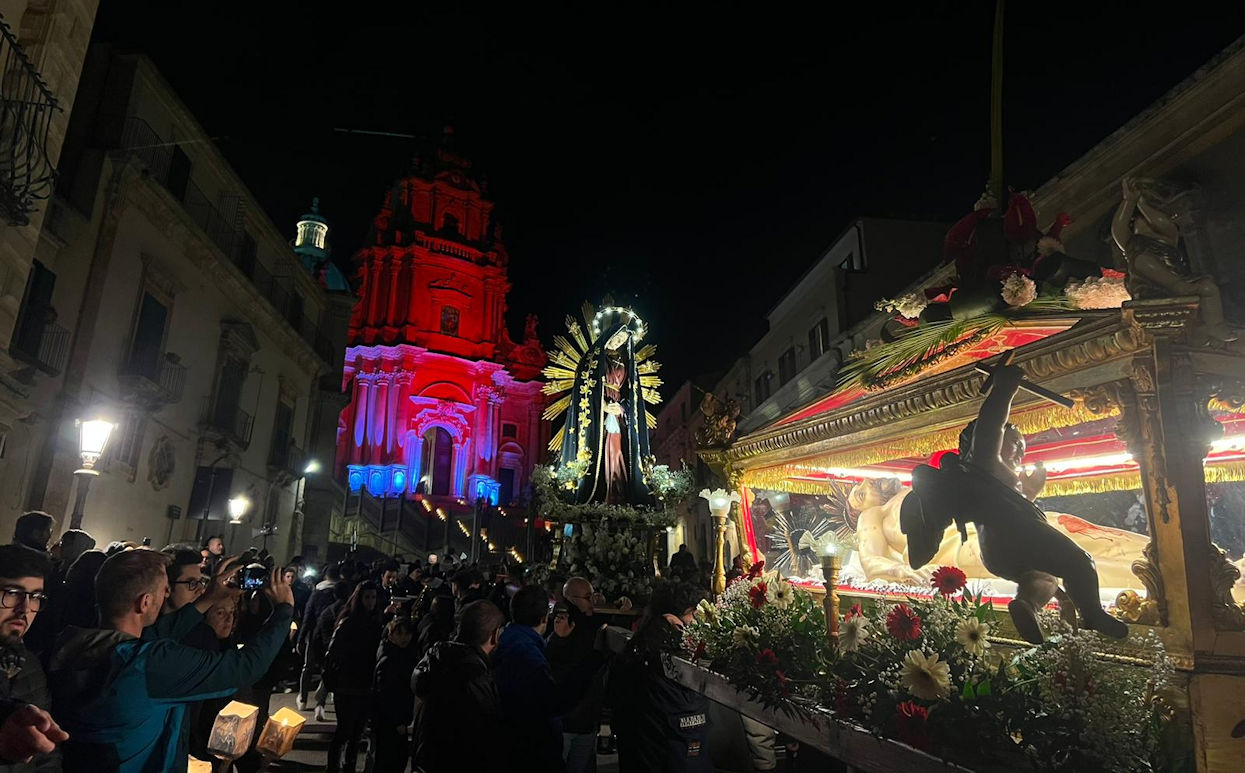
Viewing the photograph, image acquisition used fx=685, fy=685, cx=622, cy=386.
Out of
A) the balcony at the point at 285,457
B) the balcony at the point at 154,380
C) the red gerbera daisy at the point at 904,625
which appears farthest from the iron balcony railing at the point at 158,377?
the red gerbera daisy at the point at 904,625

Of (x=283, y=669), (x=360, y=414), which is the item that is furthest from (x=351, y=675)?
(x=360, y=414)

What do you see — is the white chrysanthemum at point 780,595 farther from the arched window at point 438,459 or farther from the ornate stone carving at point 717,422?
the arched window at point 438,459

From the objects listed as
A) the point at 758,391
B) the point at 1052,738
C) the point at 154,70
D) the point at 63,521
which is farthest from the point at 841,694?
the point at 758,391

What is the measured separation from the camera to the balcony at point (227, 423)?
18.6 m

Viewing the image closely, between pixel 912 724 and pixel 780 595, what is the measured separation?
1.77 m

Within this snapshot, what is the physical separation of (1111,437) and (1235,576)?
11.9 ft

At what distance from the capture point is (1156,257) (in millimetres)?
3477

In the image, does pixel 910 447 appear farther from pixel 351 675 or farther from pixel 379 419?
pixel 379 419

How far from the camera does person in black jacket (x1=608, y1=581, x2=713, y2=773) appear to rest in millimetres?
4062

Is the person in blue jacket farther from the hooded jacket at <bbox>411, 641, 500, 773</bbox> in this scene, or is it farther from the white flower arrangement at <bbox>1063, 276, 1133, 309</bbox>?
Result: the white flower arrangement at <bbox>1063, 276, 1133, 309</bbox>

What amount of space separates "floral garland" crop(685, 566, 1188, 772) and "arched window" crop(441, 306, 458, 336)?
134 ft

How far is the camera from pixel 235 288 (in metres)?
20.0

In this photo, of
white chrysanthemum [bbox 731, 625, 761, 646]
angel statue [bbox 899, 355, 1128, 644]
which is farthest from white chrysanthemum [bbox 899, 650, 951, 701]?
white chrysanthemum [bbox 731, 625, 761, 646]

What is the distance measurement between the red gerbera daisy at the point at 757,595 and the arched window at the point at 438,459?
3776cm
